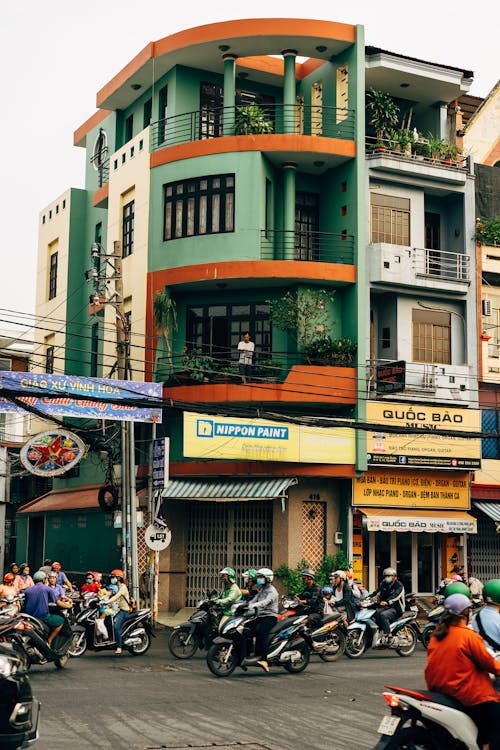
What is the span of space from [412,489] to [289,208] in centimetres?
873

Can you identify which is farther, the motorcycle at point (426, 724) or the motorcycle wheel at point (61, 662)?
the motorcycle wheel at point (61, 662)

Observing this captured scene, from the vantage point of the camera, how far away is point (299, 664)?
55.2 ft

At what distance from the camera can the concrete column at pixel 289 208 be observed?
28766 mm

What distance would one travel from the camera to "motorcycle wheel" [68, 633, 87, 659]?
743 inches

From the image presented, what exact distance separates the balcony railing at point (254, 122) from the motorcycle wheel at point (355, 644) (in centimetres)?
1539

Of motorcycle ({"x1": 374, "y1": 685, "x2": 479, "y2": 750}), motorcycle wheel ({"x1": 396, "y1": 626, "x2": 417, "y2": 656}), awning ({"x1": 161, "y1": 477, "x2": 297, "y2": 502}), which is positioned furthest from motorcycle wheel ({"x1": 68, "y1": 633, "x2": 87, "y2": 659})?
motorcycle ({"x1": 374, "y1": 685, "x2": 479, "y2": 750})

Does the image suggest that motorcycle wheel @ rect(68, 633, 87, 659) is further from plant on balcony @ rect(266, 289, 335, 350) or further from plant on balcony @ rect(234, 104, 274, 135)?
plant on balcony @ rect(234, 104, 274, 135)

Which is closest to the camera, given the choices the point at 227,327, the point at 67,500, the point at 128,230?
the point at 227,327

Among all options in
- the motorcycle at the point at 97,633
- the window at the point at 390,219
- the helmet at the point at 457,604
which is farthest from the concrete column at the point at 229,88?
the helmet at the point at 457,604

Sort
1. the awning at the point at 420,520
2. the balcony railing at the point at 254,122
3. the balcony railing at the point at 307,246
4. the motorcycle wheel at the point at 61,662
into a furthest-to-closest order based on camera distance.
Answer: the balcony railing at the point at 254,122 → the balcony railing at the point at 307,246 → the awning at the point at 420,520 → the motorcycle wheel at the point at 61,662

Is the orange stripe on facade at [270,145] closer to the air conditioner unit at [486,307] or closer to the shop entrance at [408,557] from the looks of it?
the air conditioner unit at [486,307]

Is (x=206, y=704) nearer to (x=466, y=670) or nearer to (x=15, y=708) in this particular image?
(x=15, y=708)

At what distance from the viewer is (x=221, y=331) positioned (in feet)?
95.4

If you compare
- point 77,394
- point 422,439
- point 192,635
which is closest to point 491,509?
point 422,439
